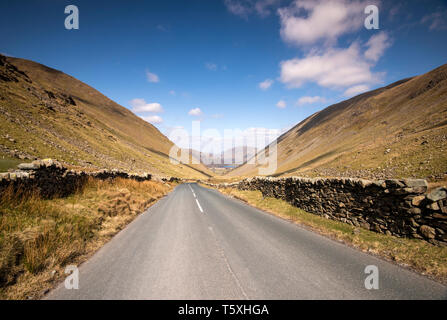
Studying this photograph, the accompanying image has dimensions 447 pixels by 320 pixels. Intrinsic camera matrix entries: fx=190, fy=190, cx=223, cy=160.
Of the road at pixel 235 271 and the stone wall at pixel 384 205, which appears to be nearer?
the road at pixel 235 271

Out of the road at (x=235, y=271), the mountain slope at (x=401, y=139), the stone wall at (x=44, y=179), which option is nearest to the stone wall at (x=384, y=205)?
the road at (x=235, y=271)

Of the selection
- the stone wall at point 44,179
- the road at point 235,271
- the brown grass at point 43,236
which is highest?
the stone wall at point 44,179

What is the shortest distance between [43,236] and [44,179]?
12.7ft

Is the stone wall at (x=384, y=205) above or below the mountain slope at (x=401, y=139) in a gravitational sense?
below

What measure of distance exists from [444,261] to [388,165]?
84.7 ft

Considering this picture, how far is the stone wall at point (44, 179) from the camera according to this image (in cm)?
616

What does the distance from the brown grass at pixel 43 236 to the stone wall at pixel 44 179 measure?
396 mm

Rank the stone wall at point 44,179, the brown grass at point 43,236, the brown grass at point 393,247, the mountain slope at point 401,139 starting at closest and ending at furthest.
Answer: the brown grass at point 43,236 → the brown grass at point 393,247 → the stone wall at point 44,179 → the mountain slope at point 401,139

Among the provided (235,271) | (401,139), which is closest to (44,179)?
(235,271)

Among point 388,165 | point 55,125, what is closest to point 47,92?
point 55,125

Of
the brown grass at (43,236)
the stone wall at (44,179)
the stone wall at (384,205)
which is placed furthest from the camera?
the stone wall at (44,179)

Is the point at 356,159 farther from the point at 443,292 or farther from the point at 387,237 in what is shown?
the point at 443,292

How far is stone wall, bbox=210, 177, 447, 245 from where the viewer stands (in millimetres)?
5238

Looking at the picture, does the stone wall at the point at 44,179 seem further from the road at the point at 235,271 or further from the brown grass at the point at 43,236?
the road at the point at 235,271
